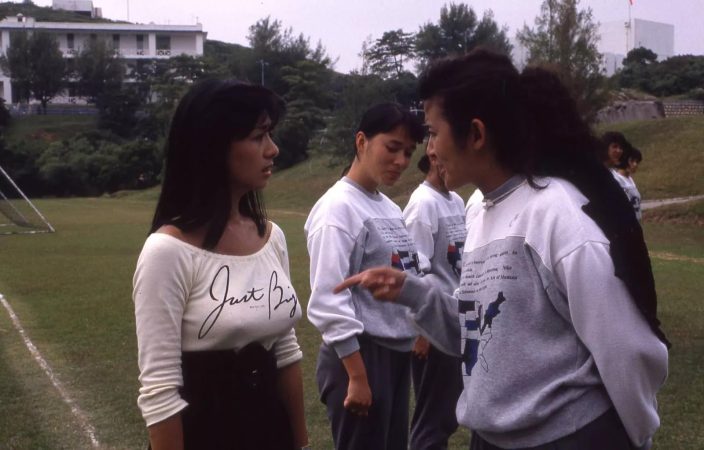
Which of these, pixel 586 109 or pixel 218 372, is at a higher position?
pixel 586 109

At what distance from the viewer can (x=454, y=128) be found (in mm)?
2586

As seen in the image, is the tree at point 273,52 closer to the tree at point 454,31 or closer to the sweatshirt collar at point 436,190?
the tree at point 454,31

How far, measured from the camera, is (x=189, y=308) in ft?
9.22

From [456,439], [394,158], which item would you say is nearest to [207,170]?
[394,158]

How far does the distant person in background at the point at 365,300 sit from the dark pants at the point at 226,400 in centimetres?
99

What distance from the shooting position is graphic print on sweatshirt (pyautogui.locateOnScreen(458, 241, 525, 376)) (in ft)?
7.98

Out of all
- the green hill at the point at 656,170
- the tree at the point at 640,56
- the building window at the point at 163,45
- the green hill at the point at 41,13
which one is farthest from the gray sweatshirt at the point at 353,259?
the green hill at the point at 41,13

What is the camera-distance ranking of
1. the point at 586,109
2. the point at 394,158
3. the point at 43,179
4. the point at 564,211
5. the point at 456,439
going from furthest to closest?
the point at 43,179, the point at 456,439, the point at 394,158, the point at 586,109, the point at 564,211

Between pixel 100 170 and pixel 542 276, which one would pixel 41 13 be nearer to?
pixel 100 170

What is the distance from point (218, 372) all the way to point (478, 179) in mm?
951

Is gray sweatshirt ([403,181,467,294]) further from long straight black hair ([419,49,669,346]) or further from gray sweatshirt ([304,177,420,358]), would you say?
long straight black hair ([419,49,669,346])

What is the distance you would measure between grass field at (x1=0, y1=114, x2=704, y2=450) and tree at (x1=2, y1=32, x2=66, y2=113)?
240ft

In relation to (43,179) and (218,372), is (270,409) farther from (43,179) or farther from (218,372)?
(43,179)

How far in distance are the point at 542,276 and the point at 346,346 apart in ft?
5.40
